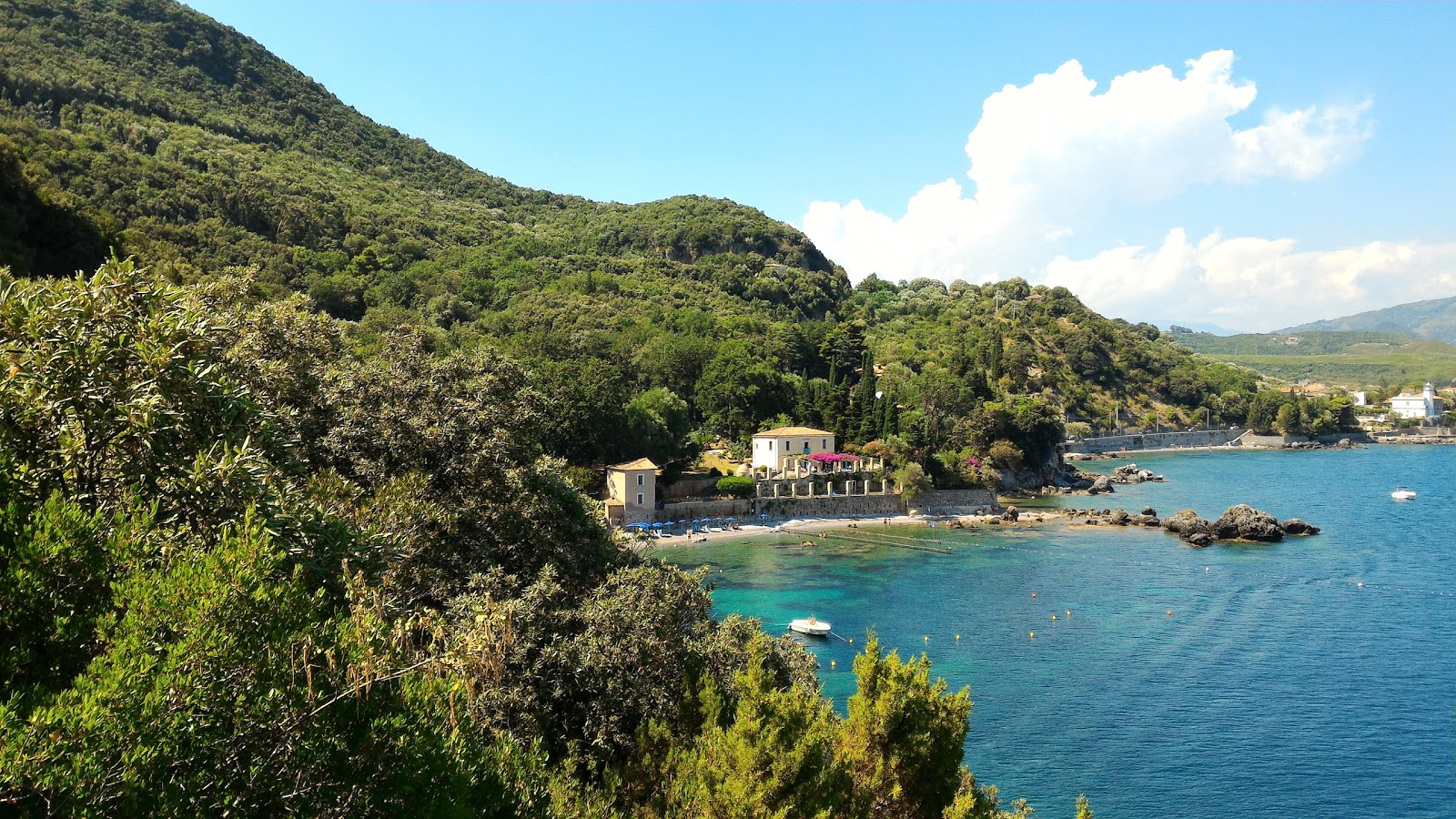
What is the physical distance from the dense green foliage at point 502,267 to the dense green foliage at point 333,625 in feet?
15.6

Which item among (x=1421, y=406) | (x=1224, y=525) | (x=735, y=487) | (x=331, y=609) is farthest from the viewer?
(x=1421, y=406)

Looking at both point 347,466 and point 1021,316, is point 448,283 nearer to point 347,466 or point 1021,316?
point 347,466

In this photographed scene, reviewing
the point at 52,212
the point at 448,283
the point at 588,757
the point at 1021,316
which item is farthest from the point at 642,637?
the point at 1021,316

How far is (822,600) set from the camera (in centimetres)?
4062

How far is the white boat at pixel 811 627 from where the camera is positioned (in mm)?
34500

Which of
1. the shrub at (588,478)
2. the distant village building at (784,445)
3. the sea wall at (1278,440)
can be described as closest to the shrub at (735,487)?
the distant village building at (784,445)

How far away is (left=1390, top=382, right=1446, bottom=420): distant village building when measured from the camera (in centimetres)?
15675

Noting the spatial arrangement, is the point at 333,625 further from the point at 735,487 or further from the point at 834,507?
the point at 834,507

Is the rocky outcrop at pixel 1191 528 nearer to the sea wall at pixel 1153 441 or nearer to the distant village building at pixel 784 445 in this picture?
the distant village building at pixel 784 445

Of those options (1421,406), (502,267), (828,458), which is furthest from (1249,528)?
(1421,406)

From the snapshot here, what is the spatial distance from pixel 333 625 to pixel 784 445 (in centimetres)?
5843

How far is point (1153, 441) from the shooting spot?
427 ft

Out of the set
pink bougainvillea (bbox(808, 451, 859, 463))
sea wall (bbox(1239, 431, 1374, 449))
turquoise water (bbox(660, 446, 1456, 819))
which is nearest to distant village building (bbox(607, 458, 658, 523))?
turquoise water (bbox(660, 446, 1456, 819))

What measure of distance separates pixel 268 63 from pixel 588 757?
478 ft
